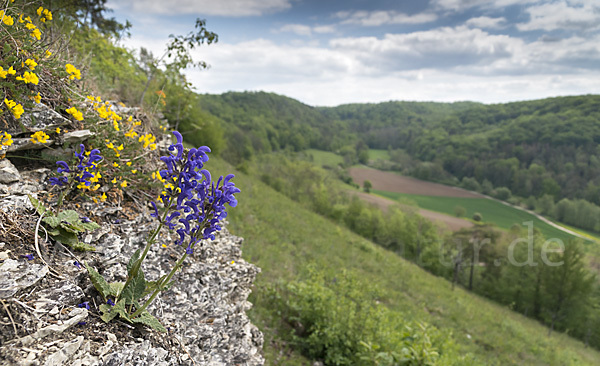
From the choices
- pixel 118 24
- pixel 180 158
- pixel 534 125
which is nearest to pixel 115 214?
pixel 180 158

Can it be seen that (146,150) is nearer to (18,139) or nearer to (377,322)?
(18,139)

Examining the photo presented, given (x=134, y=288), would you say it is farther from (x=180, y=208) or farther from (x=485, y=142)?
(x=485, y=142)

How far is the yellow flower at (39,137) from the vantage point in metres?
3.54

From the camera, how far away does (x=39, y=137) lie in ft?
11.6

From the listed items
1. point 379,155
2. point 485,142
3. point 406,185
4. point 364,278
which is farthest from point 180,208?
point 379,155

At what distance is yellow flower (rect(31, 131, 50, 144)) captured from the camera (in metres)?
3.54

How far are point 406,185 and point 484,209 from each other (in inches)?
962

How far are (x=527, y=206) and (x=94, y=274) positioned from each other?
371ft

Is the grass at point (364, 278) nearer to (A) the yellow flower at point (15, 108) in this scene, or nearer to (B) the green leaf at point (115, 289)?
(B) the green leaf at point (115, 289)

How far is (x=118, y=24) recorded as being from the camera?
32.9 ft

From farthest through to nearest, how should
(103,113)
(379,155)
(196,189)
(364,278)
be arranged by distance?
(379,155) < (364,278) < (103,113) < (196,189)

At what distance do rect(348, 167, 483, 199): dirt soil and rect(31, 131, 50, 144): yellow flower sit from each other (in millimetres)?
93191

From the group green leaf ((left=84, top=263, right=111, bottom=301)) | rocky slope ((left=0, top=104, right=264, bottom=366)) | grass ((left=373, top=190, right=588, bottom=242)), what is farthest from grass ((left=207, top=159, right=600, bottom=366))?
grass ((left=373, top=190, right=588, bottom=242))

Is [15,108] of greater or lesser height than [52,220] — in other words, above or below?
above
